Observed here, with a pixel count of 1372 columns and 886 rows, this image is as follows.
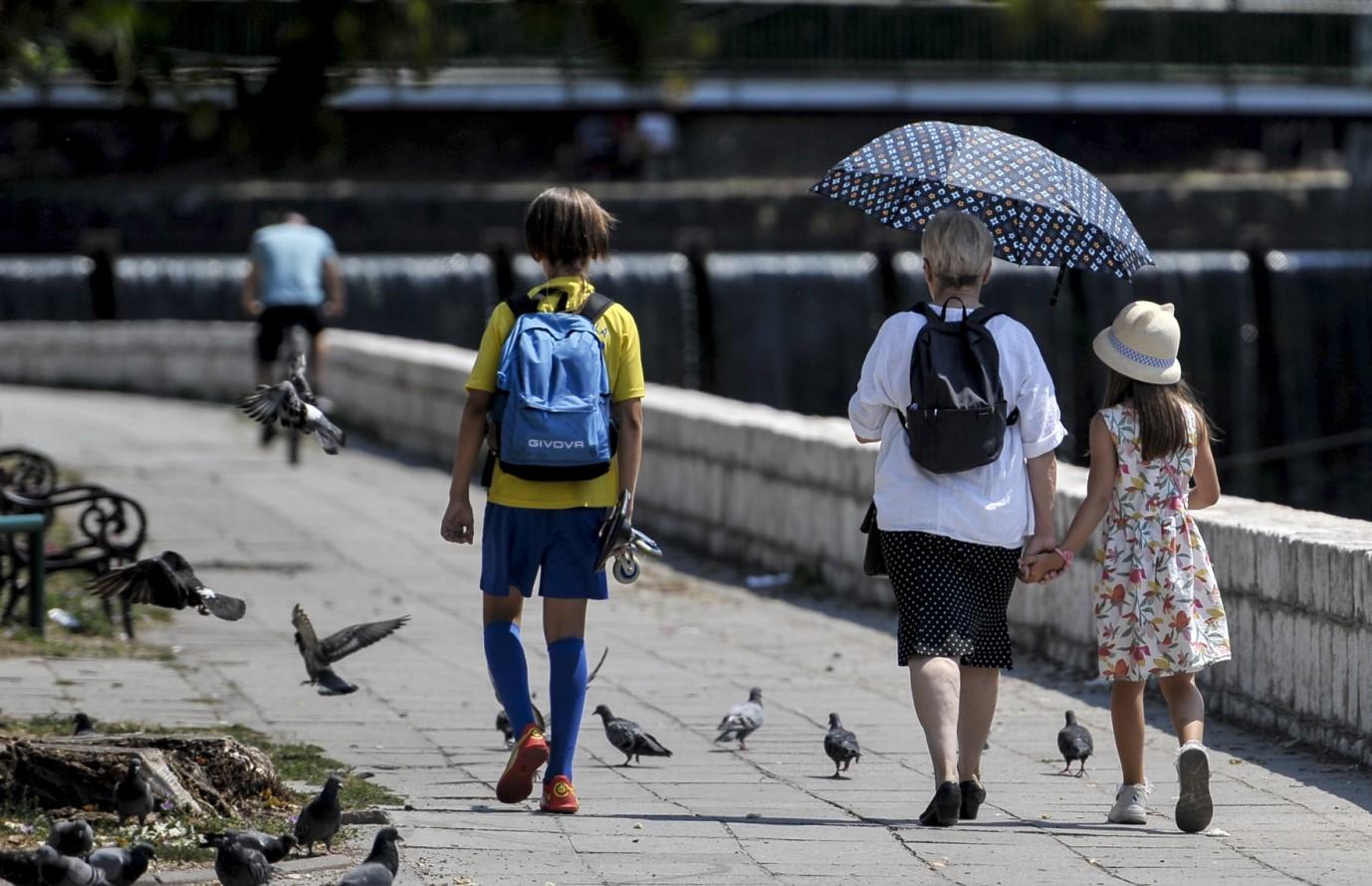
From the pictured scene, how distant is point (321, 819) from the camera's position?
4906 millimetres

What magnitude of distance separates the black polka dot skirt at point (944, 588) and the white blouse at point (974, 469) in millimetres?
43

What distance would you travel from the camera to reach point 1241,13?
32969mm

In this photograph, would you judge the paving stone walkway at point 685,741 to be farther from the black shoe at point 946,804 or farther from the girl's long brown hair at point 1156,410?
the girl's long brown hair at point 1156,410

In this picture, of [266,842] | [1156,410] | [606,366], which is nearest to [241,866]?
[266,842]

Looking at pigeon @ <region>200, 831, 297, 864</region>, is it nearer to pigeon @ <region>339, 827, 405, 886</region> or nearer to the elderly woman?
pigeon @ <region>339, 827, 405, 886</region>

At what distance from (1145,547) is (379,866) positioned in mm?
2149

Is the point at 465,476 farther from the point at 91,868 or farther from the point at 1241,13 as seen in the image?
the point at 1241,13

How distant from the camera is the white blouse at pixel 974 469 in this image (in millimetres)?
5496

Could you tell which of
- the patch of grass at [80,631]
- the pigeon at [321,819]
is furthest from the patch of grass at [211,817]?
the patch of grass at [80,631]

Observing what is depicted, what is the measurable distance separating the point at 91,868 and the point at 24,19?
9.31 feet

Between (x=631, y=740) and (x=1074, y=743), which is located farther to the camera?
(x=631, y=740)

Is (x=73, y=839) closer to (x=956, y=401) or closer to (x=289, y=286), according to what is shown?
(x=956, y=401)

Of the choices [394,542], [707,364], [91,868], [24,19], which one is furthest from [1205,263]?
[91,868]

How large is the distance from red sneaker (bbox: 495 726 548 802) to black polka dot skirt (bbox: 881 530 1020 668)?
0.89 meters
